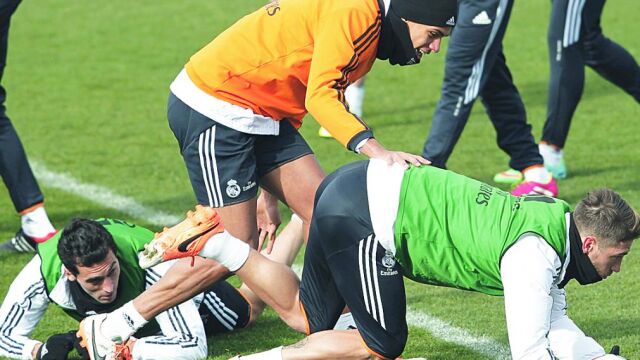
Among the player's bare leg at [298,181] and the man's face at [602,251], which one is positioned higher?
the man's face at [602,251]

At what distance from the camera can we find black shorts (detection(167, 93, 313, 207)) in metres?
6.01

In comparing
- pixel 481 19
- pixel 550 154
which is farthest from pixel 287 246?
pixel 550 154

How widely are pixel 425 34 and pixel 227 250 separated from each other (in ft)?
4.09

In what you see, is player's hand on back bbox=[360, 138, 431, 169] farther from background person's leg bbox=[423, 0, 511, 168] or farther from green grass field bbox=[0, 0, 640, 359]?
background person's leg bbox=[423, 0, 511, 168]

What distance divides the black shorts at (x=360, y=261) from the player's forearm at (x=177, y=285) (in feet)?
2.09

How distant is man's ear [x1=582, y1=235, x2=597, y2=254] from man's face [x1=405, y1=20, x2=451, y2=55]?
1216mm

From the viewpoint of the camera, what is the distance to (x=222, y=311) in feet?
21.7

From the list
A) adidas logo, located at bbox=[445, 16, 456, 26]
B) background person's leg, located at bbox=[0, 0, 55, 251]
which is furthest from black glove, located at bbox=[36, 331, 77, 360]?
adidas logo, located at bbox=[445, 16, 456, 26]

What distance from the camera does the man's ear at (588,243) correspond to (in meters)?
4.88

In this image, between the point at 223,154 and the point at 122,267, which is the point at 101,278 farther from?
the point at 223,154

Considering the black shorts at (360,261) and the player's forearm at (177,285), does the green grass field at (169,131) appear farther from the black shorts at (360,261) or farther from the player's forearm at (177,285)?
the black shorts at (360,261)

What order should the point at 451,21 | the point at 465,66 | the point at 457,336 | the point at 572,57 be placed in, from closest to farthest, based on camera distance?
the point at 451,21 → the point at 457,336 → the point at 465,66 → the point at 572,57

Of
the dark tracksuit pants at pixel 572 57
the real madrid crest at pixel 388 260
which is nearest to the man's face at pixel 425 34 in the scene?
the real madrid crest at pixel 388 260

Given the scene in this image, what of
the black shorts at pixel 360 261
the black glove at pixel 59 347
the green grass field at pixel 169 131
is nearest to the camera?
the black shorts at pixel 360 261
